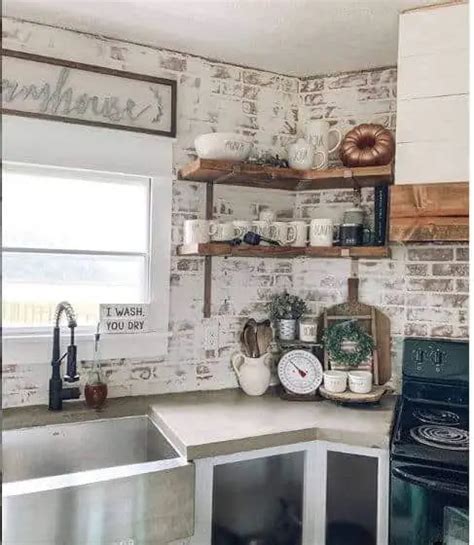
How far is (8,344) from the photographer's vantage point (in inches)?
78.7

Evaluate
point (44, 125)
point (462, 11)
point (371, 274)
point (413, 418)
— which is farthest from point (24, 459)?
point (462, 11)

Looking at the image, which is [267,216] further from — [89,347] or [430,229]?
[89,347]

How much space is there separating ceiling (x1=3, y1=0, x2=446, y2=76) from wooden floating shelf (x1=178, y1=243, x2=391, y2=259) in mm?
867

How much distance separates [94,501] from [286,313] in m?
1.23

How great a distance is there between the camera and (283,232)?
2334 mm

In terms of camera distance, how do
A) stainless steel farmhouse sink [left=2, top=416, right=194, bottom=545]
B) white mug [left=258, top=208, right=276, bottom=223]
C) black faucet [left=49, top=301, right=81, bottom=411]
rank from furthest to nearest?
white mug [left=258, top=208, right=276, bottom=223] → black faucet [left=49, top=301, right=81, bottom=411] → stainless steel farmhouse sink [left=2, top=416, right=194, bottom=545]

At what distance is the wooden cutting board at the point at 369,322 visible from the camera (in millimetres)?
2371

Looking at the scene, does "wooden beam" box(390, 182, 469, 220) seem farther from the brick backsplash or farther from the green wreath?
the green wreath

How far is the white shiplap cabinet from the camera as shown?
1.90 m

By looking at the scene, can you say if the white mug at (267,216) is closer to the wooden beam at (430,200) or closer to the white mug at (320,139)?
the white mug at (320,139)

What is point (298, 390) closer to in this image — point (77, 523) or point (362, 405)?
point (362, 405)

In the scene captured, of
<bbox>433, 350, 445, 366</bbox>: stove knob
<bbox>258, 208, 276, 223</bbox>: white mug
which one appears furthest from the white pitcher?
<bbox>433, 350, 445, 366</bbox>: stove knob

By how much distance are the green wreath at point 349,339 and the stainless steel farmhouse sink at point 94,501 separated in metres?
0.85

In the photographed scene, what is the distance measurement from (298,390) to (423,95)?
1.29 metres
